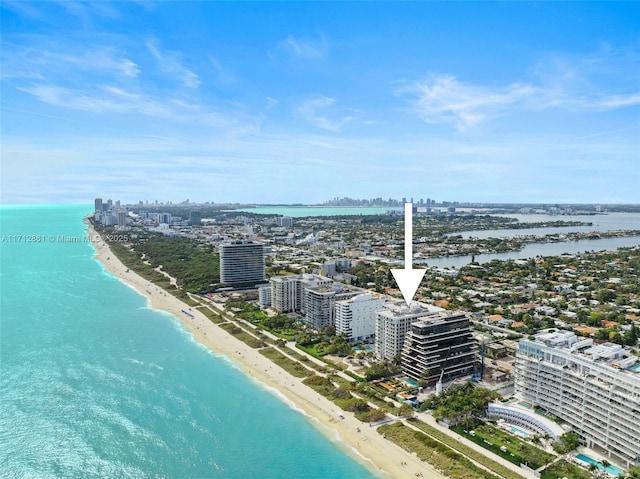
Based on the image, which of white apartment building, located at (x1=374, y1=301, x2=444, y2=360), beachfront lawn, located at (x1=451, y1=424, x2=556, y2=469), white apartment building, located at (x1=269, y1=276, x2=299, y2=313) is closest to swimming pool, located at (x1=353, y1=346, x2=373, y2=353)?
white apartment building, located at (x1=374, y1=301, x2=444, y2=360)

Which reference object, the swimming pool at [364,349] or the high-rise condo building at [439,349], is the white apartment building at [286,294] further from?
the high-rise condo building at [439,349]

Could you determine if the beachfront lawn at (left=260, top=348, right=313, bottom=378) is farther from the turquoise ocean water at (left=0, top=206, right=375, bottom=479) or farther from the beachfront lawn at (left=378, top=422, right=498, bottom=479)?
the beachfront lawn at (left=378, top=422, right=498, bottom=479)

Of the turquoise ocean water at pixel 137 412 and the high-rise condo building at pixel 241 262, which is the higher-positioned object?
the high-rise condo building at pixel 241 262

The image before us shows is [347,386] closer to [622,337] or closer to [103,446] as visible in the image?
[103,446]

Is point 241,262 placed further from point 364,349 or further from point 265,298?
point 364,349

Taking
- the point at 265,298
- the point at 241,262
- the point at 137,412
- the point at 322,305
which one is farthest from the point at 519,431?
the point at 241,262

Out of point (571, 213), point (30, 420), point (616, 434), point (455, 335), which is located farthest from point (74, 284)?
point (571, 213)

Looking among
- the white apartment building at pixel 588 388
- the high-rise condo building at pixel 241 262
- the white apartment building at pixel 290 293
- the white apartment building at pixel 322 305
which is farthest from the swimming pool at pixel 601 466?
the high-rise condo building at pixel 241 262
